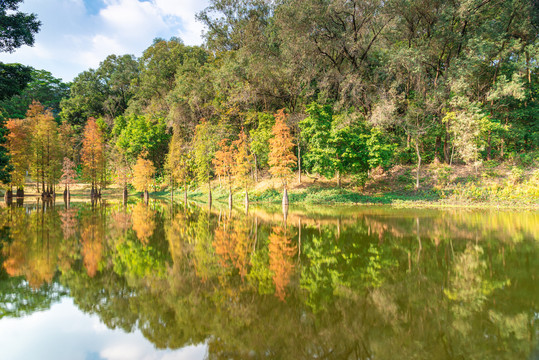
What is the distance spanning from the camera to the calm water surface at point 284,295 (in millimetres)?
4766

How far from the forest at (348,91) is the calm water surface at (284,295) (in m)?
16.6

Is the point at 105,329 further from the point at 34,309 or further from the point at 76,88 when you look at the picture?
the point at 76,88

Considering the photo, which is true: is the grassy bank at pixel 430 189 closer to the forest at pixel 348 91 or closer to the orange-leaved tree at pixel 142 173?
the forest at pixel 348 91

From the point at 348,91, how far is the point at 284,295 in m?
28.3

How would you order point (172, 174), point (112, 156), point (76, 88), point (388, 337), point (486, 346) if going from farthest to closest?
1. point (76, 88)
2. point (112, 156)
3. point (172, 174)
4. point (388, 337)
5. point (486, 346)

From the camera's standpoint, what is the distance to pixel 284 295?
21.4ft

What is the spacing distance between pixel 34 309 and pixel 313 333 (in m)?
5.65

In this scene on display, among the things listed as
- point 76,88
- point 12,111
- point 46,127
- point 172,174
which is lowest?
point 172,174

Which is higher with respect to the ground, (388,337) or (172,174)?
(172,174)

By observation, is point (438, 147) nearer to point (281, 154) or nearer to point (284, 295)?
point (281, 154)

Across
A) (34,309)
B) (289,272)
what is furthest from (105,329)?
(289,272)

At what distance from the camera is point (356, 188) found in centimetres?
3262

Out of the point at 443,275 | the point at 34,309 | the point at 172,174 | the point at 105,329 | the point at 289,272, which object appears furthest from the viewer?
the point at 172,174

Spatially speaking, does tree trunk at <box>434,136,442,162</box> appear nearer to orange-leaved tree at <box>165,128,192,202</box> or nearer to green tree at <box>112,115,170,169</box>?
orange-leaved tree at <box>165,128,192,202</box>
